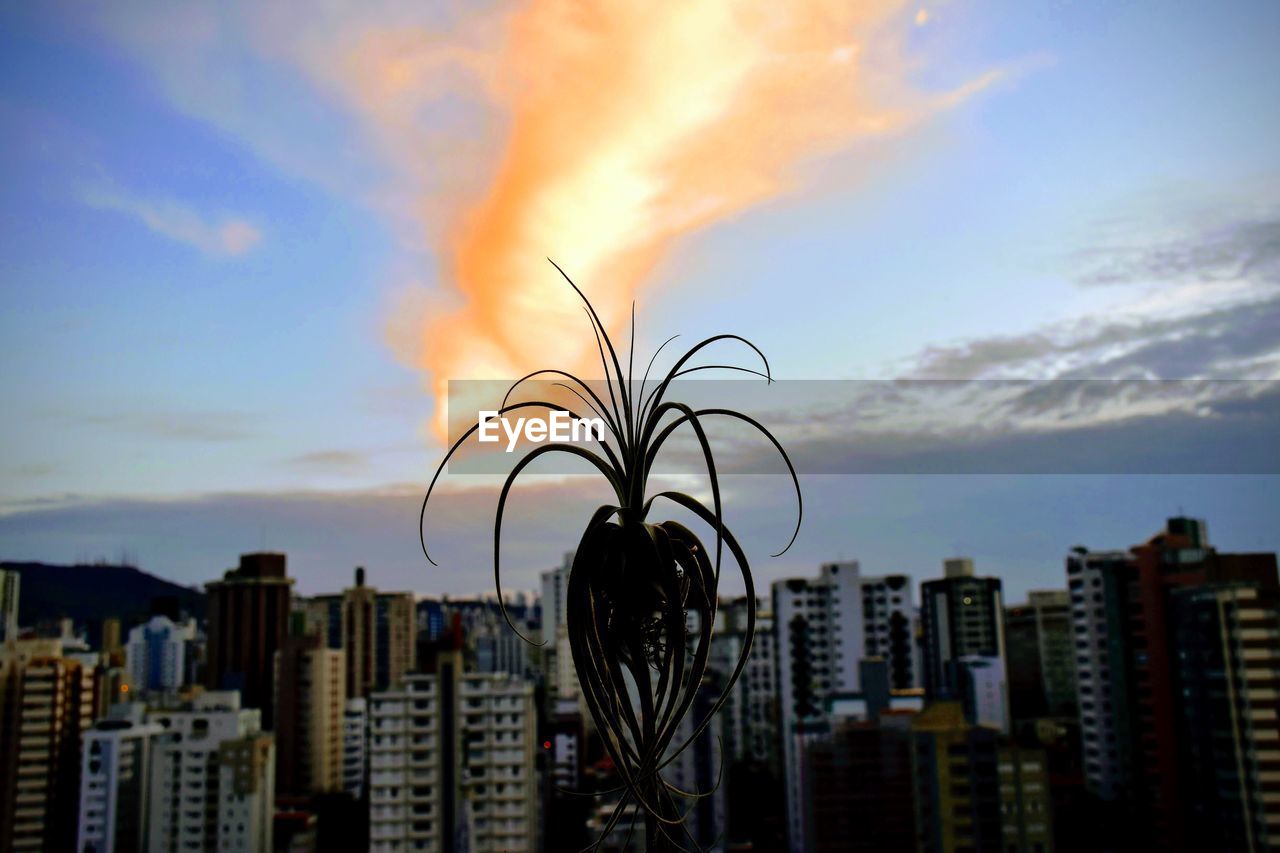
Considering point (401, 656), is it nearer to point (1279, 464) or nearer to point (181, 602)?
point (181, 602)

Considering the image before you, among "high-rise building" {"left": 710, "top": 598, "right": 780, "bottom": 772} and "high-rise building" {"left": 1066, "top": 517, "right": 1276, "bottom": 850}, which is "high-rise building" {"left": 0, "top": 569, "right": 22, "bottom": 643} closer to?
"high-rise building" {"left": 710, "top": 598, "right": 780, "bottom": 772}

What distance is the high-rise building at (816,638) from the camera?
31.6 ft

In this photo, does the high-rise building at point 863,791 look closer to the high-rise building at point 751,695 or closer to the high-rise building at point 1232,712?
the high-rise building at point 1232,712

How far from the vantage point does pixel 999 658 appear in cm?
963

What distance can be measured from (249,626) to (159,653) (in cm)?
A: 77

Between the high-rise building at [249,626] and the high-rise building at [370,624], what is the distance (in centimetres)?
71

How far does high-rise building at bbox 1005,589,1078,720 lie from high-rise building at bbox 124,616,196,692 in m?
7.04

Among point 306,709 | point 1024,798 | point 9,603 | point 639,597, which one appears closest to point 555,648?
point 306,709

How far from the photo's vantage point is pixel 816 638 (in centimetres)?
1068

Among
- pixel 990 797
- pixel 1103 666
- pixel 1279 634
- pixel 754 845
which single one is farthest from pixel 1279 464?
pixel 754 845

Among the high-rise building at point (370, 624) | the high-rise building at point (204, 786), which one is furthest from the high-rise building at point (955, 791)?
the high-rise building at point (370, 624)

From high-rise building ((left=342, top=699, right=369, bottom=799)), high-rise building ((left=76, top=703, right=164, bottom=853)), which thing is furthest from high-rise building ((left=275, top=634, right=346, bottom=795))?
high-rise building ((left=76, top=703, right=164, bottom=853))

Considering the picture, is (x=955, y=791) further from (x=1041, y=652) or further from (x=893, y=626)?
(x=1041, y=652)

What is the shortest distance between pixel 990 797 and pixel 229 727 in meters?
5.19
